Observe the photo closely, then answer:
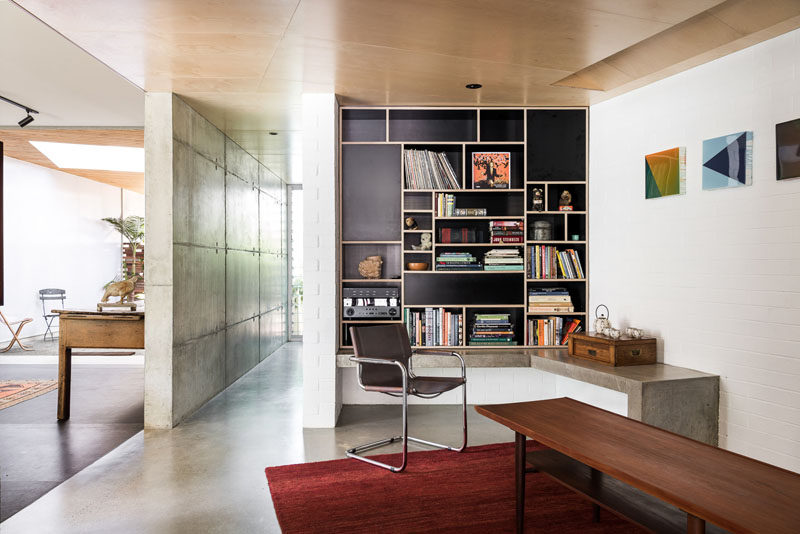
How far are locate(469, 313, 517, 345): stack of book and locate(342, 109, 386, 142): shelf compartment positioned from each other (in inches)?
77.6

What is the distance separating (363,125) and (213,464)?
3207 mm

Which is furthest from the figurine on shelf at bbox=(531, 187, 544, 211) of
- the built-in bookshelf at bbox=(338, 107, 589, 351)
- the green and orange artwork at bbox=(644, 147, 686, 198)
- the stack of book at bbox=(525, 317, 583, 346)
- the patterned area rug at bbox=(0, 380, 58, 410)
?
the patterned area rug at bbox=(0, 380, 58, 410)


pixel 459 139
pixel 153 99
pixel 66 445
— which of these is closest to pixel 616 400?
pixel 459 139

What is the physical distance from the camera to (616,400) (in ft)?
15.3

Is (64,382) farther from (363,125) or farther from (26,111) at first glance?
(363,125)

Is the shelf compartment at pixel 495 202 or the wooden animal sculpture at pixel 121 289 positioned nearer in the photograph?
the wooden animal sculpture at pixel 121 289

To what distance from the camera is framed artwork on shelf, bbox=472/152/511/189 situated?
16.8 feet

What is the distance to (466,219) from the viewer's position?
5168 mm

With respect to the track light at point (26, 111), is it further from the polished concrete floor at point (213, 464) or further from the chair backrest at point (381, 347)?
the chair backrest at point (381, 347)

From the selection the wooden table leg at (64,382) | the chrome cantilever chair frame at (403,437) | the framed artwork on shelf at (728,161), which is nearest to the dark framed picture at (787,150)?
the framed artwork on shelf at (728,161)

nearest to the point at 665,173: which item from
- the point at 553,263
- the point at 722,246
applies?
the point at 722,246

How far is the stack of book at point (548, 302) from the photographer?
5.08 m

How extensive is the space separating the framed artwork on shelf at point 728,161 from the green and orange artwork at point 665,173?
0.20 metres

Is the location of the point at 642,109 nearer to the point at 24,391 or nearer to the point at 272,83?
the point at 272,83
